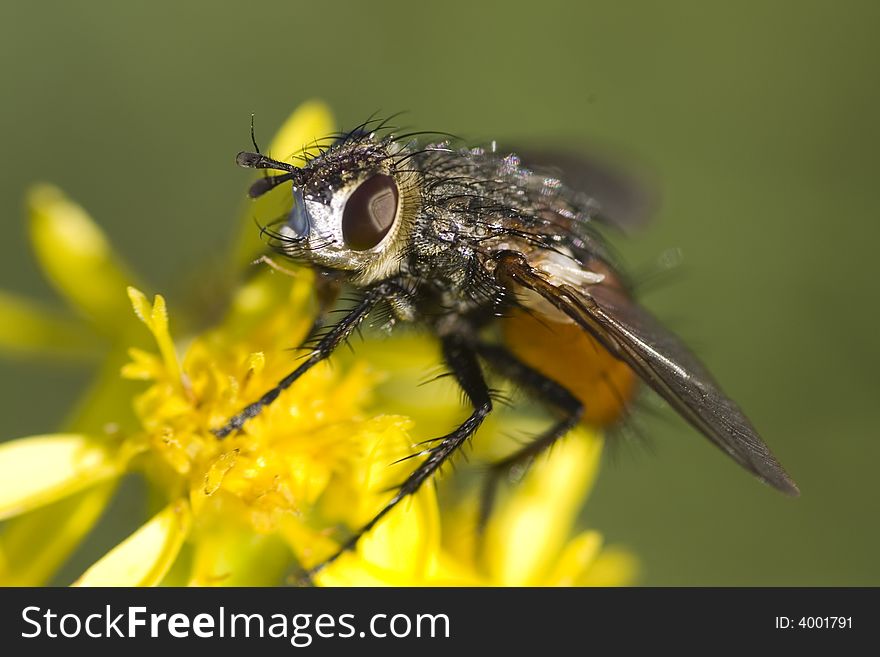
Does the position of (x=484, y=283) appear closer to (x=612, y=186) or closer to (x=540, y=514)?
(x=540, y=514)

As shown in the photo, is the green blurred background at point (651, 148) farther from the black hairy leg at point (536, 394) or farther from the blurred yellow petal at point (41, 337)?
the black hairy leg at point (536, 394)

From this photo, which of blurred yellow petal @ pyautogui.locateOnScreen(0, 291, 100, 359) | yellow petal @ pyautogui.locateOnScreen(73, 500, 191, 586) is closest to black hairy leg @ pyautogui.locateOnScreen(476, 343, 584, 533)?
yellow petal @ pyautogui.locateOnScreen(73, 500, 191, 586)

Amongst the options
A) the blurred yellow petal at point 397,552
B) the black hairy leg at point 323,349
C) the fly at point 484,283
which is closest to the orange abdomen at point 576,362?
the fly at point 484,283

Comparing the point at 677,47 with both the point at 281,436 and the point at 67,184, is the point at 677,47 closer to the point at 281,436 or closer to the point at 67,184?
the point at 67,184

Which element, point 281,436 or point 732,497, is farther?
point 732,497
